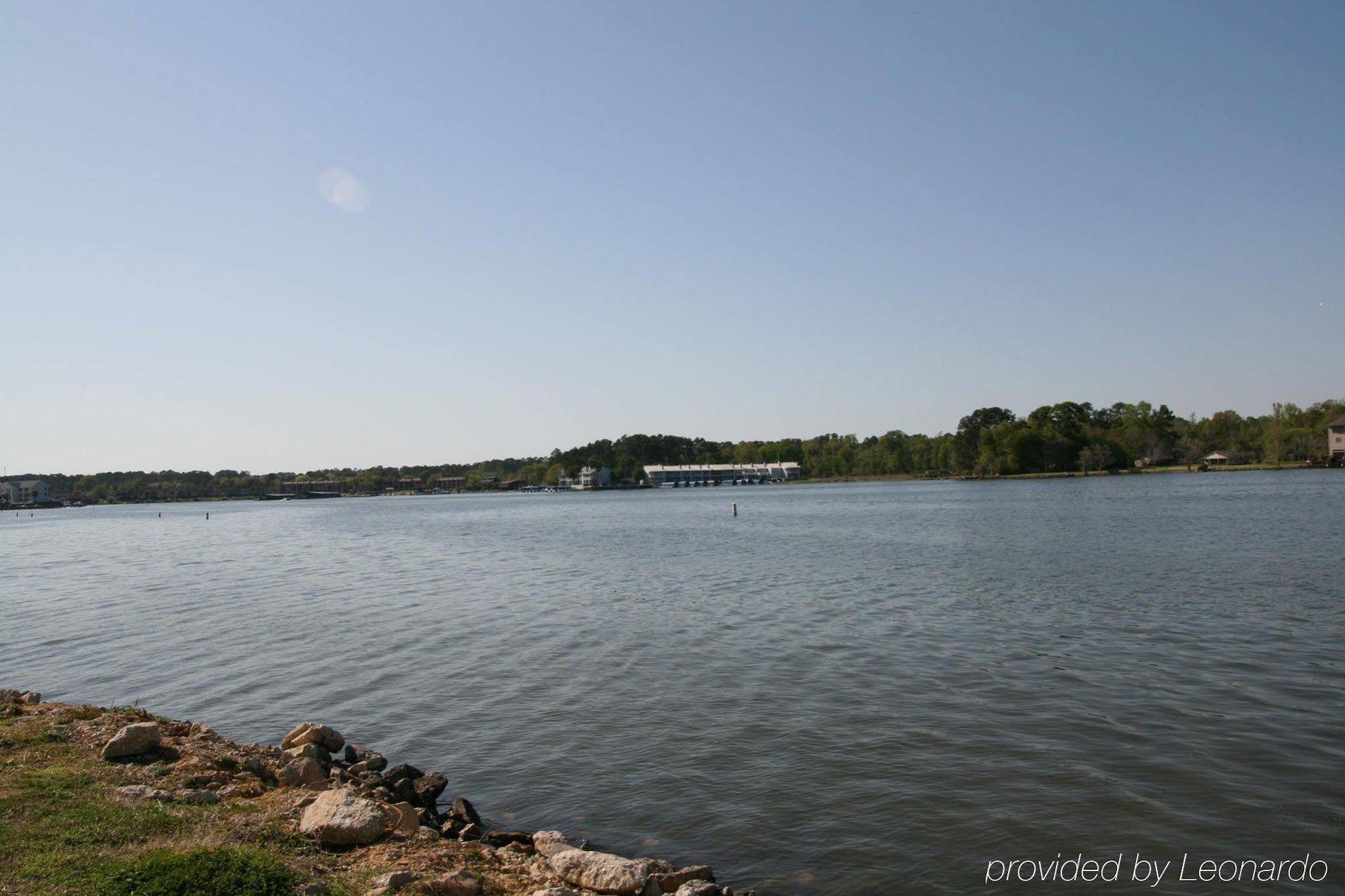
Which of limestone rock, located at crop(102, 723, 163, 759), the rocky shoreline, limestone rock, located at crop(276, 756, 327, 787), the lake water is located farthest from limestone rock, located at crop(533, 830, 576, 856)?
limestone rock, located at crop(102, 723, 163, 759)

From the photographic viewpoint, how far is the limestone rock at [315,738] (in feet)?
39.6

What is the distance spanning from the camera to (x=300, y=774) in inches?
414

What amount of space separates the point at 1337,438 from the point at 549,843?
535ft

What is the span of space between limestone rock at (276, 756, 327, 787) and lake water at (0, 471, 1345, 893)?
1914 mm

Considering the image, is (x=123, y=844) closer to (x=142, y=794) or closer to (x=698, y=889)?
(x=142, y=794)

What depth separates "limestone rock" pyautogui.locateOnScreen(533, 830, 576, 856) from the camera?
8.60 m

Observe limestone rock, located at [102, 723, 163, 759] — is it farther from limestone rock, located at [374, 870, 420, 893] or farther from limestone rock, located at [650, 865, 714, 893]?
limestone rock, located at [650, 865, 714, 893]

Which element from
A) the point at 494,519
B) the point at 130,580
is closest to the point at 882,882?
the point at 130,580

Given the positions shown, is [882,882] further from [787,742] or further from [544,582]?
[544,582]

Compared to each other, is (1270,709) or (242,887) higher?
(242,887)

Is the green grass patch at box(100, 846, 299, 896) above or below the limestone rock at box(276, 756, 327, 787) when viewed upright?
above

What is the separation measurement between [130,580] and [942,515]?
57777 mm

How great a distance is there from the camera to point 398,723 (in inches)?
567

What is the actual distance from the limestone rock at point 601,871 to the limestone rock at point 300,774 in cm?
408
